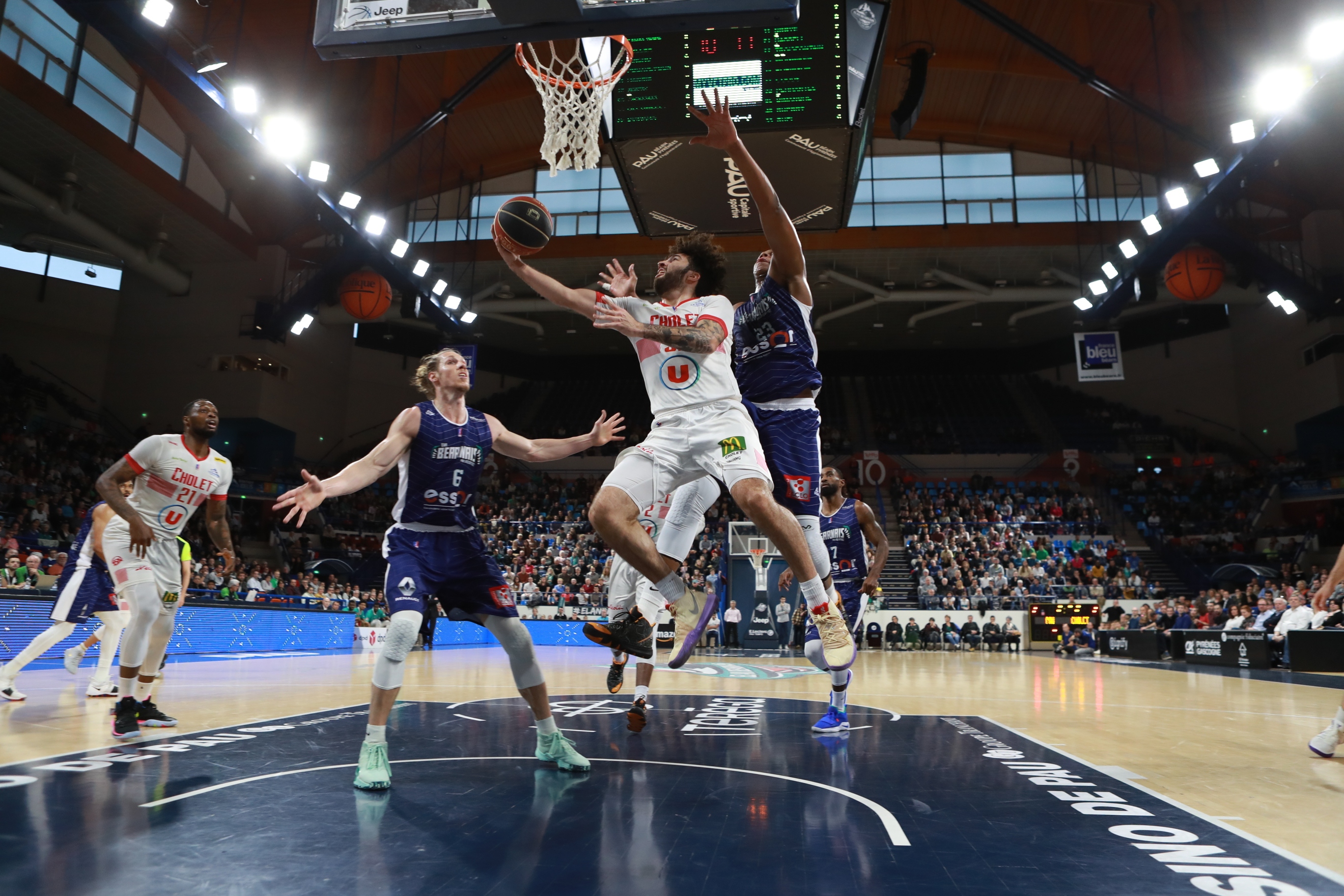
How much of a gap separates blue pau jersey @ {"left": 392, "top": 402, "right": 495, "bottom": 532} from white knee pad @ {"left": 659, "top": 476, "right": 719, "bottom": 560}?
1.25m

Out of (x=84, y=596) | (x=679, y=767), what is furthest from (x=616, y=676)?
(x=84, y=596)

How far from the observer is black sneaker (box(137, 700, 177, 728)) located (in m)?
5.08

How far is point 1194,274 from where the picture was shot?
67.9ft

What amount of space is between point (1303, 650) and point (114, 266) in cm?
3002

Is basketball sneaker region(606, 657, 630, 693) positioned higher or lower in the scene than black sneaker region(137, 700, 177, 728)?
higher

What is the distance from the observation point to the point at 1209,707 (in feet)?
23.8

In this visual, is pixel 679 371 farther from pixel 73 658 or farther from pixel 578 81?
pixel 73 658

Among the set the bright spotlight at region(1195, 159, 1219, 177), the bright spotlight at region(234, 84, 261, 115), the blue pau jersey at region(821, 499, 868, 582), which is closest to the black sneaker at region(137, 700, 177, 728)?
the blue pau jersey at region(821, 499, 868, 582)

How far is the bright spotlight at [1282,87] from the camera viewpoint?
15773 millimetres

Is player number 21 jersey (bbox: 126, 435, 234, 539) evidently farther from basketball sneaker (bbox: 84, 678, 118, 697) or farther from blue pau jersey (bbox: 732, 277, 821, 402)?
blue pau jersey (bbox: 732, 277, 821, 402)

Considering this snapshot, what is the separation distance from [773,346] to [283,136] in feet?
53.6

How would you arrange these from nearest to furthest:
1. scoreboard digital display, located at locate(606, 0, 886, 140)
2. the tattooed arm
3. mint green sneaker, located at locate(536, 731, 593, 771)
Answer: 1. mint green sneaker, located at locate(536, 731, 593, 771)
2. the tattooed arm
3. scoreboard digital display, located at locate(606, 0, 886, 140)

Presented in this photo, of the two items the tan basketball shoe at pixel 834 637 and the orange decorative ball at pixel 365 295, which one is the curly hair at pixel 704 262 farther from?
the orange decorative ball at pixel 365 295

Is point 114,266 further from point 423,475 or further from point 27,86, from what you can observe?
point 423,475
